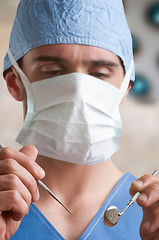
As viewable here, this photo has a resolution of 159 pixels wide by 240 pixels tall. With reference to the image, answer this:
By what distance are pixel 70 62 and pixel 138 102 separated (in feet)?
3.67

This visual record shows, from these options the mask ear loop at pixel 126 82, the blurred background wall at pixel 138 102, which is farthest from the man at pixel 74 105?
the blurred background wall at pixel 138 102

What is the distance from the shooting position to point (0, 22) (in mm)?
2277

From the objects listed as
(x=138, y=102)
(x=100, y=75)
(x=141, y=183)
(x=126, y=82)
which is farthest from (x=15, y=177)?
(x=138, y=102)

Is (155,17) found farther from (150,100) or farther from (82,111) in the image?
(82,111)

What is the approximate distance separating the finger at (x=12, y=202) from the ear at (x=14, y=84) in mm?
641

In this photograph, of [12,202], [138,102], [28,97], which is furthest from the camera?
[138,102]

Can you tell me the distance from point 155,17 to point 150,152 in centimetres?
87

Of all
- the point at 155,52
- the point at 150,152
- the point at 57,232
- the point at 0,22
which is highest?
the point at 155,52

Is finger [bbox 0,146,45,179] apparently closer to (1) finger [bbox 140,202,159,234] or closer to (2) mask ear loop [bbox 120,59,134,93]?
(1) finger [bbox 140,202,159,234]

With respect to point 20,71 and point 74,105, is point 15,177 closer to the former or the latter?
point 74,105

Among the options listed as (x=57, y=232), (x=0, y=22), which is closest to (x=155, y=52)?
(x=0, y=22)

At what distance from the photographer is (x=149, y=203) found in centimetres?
108

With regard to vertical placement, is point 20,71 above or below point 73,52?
below

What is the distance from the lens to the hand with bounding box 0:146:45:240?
38.3 inches
